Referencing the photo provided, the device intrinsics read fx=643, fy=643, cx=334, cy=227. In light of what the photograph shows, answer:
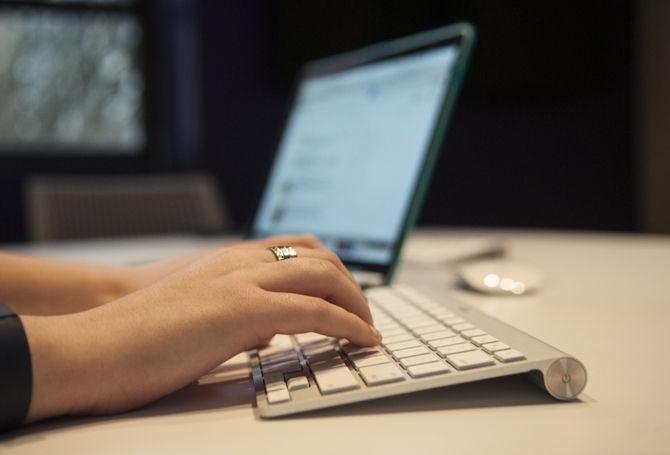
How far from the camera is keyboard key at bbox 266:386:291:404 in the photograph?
1.39 feet

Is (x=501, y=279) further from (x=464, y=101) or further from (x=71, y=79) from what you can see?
(x=71, y=79)

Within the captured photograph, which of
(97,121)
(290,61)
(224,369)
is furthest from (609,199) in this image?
(224,369)

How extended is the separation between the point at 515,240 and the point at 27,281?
100 centimetres

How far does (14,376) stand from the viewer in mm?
396

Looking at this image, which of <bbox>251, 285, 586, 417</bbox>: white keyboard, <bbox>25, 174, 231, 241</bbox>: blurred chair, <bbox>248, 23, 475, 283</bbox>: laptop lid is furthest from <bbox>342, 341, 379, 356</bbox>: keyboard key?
<bbox>25, 174, 231, 241</bbox>: blurred chair

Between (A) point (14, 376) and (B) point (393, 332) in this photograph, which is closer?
(A) point (14, 376)

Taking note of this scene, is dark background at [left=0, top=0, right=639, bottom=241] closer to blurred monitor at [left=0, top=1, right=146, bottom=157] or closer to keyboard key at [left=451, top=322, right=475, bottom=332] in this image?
blurred monitor at [left=0, top=1, right=146, bottom=157]

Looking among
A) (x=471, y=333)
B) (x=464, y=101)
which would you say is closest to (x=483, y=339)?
(x=471, y=333)

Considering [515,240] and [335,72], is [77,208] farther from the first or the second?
[515,240]

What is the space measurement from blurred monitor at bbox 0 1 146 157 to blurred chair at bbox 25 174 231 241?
0.90 m

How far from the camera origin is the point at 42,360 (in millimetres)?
409

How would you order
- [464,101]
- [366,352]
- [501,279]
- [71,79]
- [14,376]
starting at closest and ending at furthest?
1. [14,376]
2. [366,352]
3. [501,279]
4. [71,79]
5. [464,101]

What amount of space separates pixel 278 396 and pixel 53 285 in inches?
14.5

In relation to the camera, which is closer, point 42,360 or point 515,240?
point 42,360
